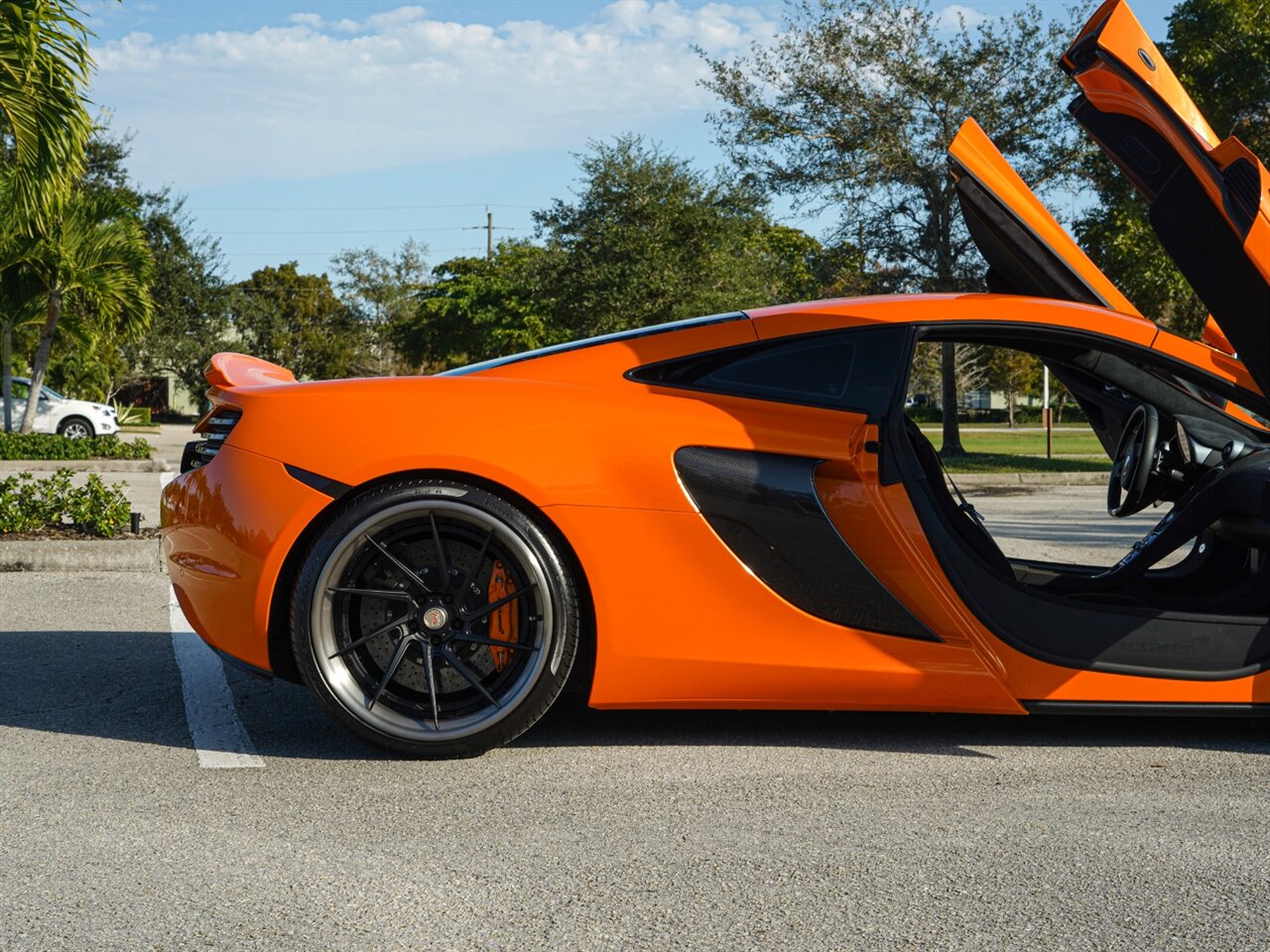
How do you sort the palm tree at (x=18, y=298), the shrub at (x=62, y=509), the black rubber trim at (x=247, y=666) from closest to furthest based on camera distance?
the black rubber trim at (x=247, y=666) → the shrub at (x=62, y=509) → the palm tree at (x=18, y=298)

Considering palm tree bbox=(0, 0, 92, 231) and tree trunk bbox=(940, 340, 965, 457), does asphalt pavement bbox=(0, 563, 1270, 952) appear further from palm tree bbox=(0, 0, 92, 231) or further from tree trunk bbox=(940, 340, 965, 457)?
tree trunk bbox=(940, 340, 965, 457)

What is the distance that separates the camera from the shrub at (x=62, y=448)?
60.1 ft

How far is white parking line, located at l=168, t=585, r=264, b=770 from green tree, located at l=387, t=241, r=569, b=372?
4061 centimetres

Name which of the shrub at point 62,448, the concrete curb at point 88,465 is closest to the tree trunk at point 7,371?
the shrub at point 62,448

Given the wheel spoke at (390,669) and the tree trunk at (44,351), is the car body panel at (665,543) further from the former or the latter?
the tree trunk at (44,351)

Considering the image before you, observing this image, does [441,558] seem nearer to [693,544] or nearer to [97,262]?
[693,544]

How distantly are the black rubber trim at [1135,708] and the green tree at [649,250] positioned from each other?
27.7 m

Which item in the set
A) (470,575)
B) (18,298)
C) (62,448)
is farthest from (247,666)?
(18,298)

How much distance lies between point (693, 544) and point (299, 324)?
63.1 metres

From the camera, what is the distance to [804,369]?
12.6 ft

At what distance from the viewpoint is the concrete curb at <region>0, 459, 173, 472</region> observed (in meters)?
17.4

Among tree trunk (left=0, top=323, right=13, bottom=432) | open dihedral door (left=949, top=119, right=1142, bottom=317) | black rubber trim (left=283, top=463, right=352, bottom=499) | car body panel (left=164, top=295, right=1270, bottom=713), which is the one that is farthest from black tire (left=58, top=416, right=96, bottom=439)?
open dihedral door (left=949, top=119, right=1142, bottom=317)

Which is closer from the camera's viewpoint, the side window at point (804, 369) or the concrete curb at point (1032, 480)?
the side window at point (804, 369)

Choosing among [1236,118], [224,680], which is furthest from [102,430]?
[224,680]
